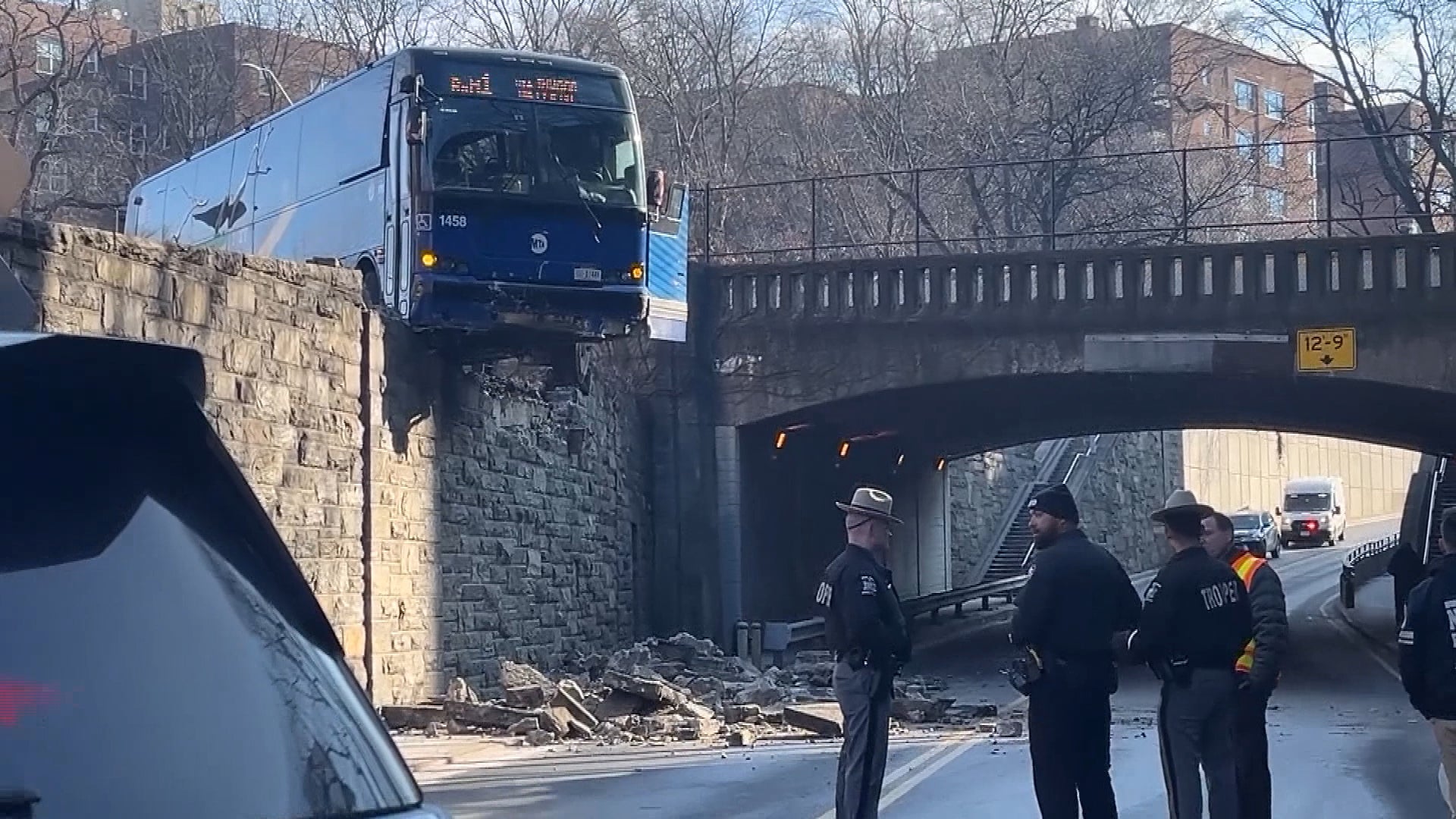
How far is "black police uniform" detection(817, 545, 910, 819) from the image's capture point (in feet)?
32.0

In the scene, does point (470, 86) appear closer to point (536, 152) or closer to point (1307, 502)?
point (536, 152)

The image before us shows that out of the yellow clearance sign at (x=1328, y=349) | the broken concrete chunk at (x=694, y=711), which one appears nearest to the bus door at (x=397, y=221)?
the broken concrete chunk at (x=694, y=711)

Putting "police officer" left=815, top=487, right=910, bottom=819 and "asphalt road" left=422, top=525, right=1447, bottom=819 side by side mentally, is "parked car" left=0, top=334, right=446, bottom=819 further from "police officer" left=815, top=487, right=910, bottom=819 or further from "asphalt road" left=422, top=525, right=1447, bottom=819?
"asphalt road" left=422, top=525, right=1447, bottom=819

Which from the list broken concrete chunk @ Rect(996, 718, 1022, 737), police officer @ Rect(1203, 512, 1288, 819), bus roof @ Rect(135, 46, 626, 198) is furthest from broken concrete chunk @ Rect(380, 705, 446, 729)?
police officer @ Rect(1203, 512, 1288, 819)

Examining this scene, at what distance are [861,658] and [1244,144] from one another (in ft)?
86.2

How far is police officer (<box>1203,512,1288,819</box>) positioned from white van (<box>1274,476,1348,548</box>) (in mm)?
60170

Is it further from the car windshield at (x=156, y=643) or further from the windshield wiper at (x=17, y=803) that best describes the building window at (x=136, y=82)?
the windshield wiper at (x=17, y=803)

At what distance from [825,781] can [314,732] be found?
12261 millimetres

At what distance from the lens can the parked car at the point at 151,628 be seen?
2514 mm

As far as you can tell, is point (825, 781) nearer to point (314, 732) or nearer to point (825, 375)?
point (314, 732)

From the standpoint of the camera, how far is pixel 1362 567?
159 ft

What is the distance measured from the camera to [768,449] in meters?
31.8

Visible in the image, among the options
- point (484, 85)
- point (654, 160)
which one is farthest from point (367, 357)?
point (654, 160)

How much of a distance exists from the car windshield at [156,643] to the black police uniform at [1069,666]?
6644 millimetres
